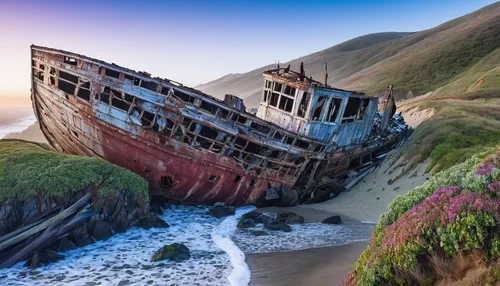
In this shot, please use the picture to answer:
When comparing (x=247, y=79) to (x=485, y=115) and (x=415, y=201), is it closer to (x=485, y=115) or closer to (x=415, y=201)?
(x=485, y=115)

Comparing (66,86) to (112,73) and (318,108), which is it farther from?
(318,108)

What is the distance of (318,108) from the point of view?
16828mm

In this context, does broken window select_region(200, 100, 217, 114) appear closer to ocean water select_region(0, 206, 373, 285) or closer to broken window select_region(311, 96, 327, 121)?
ocean water select_region(0, 206, 373, 285)

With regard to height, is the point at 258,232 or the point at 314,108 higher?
the point at 314,108

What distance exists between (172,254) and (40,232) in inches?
130

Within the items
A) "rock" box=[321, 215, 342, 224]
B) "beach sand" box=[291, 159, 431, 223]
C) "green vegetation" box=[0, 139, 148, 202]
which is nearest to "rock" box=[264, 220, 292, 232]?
"rock" box=[321, 215, 342, 224]

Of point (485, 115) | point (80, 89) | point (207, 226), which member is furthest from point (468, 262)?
point (485, 115)

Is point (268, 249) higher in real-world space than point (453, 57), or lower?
lower

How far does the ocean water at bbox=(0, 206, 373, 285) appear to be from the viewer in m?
8.89

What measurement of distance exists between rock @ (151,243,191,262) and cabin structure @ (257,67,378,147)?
796 centimetres

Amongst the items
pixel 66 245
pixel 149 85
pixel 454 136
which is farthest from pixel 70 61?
pixel 454 136

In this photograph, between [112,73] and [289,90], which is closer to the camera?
[112,73]

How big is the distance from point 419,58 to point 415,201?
218 feet

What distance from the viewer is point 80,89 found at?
14.5 meters
